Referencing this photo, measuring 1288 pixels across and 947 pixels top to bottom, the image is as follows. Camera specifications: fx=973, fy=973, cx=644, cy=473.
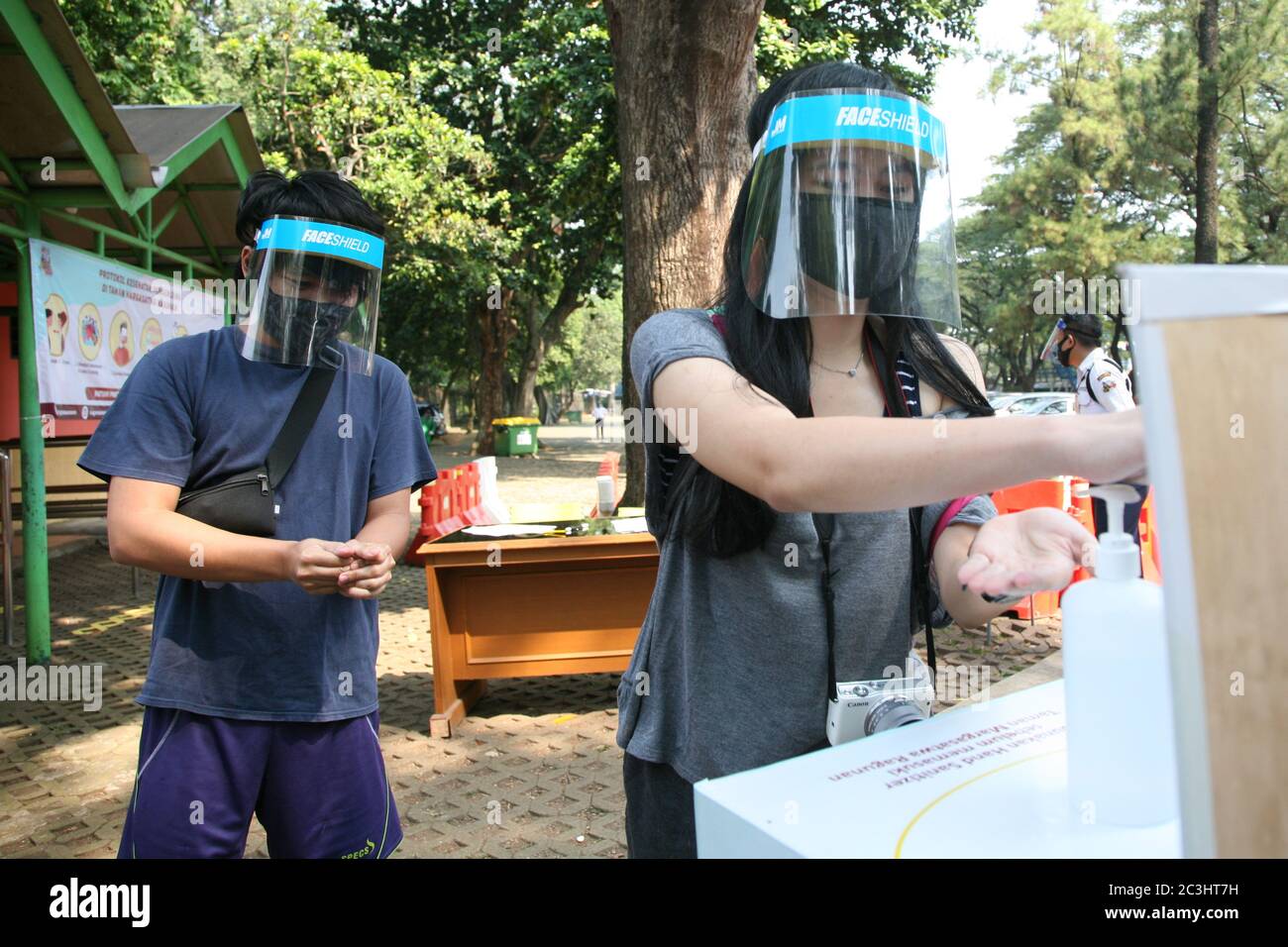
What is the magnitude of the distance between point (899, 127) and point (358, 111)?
17.5m

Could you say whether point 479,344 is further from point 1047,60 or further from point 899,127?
point 899,127

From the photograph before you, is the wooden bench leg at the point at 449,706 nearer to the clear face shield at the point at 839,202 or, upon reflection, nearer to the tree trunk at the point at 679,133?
the tree trunk at the point at 679,133

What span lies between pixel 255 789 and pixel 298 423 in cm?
76

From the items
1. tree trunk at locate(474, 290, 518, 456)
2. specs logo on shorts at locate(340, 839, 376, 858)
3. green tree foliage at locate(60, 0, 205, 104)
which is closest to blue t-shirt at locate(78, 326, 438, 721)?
specs logo on shorts at locate(340, 839, 376, 858)

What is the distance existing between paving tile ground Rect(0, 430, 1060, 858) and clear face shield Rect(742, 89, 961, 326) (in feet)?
9.32

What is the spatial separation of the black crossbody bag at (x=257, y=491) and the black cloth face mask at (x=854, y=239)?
1.18 metres

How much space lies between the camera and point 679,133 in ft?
17.2

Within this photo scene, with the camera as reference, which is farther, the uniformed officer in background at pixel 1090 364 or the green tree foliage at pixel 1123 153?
the green tree foliage at pixel 1123 153

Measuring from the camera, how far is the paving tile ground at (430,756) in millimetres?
3973

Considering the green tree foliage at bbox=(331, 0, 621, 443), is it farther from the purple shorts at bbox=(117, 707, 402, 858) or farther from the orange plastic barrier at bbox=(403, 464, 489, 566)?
the purple shorts at bbox=(117, 707, 402, 858)

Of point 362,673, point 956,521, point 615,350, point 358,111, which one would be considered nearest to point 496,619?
point 362,673

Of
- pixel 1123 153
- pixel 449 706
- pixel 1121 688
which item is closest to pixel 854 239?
pixel 1121 688
